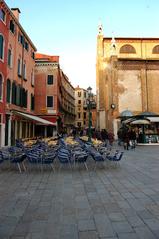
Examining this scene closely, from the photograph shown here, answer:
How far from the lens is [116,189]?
6.98m

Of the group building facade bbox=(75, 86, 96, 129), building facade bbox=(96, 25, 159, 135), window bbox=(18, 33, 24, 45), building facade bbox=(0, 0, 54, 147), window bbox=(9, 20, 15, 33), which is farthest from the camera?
building facade bbox=(75, 86, 96, 129)

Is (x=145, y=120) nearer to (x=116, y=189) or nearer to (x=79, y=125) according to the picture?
(x=116, y=189)

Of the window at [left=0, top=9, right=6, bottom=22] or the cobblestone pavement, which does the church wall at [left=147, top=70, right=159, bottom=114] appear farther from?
the cobblestone pavement

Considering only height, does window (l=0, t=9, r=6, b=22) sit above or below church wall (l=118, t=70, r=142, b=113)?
above

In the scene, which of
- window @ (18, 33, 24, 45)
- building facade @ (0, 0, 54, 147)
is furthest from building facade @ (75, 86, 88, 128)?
window @ (18, 33, 24, 45)

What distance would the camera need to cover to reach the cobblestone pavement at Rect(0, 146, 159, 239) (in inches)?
160

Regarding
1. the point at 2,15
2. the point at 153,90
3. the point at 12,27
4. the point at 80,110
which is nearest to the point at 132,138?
the point at 12,27

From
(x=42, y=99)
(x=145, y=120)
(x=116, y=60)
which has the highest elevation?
(x=116, y=60)

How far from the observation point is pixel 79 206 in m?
5.43

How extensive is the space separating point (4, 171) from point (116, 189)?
4959mm

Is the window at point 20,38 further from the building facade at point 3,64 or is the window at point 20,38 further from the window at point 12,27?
the building facade at point 3,64

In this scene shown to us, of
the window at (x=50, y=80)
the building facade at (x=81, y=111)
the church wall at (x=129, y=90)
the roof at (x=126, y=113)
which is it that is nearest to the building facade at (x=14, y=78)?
the window at (x=50, y=80)

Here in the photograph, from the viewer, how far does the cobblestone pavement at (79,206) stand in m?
4.06

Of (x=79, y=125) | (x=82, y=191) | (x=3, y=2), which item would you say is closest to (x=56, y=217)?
(x=82, y=191)
